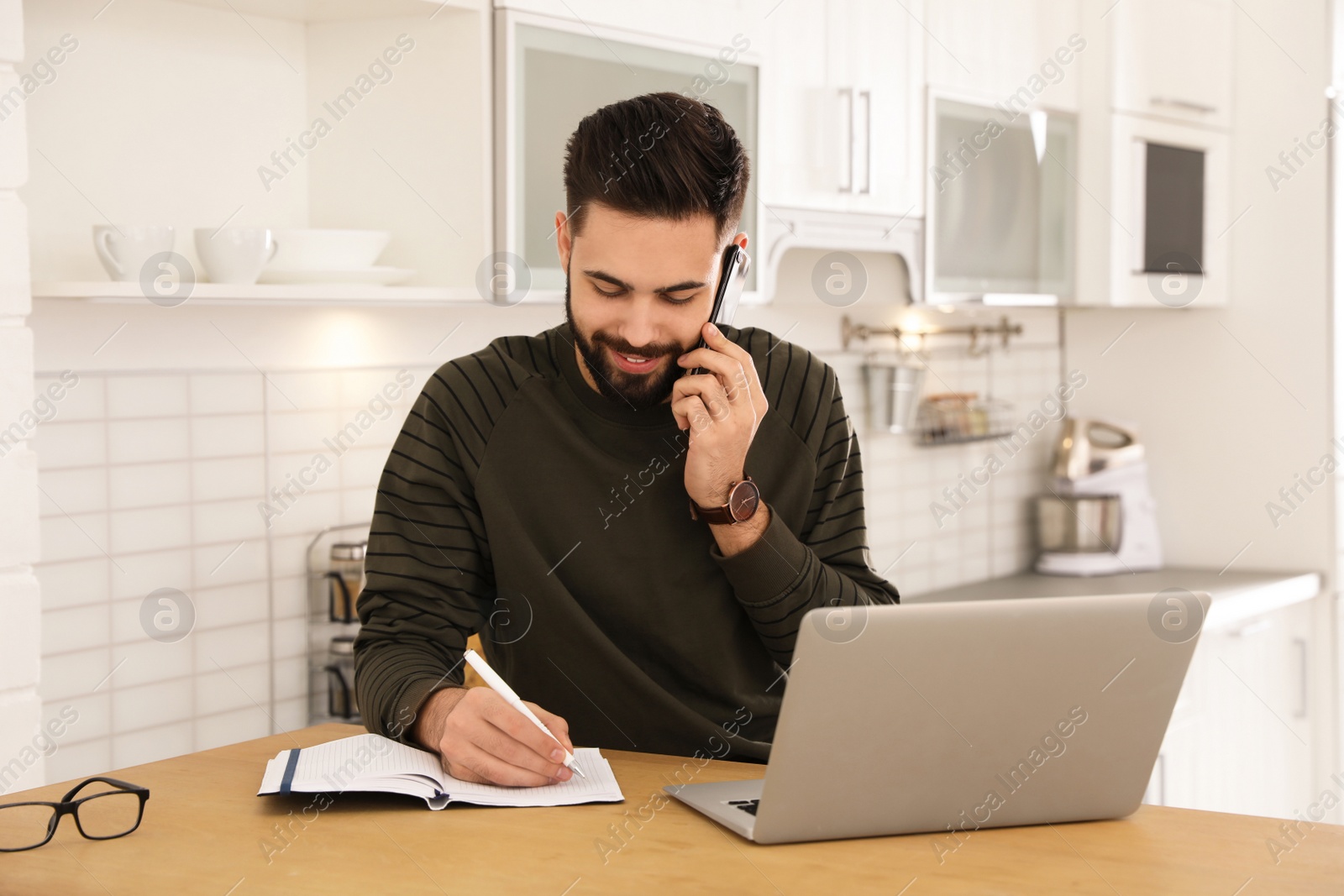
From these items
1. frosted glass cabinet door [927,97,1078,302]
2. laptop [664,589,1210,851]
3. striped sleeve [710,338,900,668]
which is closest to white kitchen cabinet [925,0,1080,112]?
frosted glass cabinet door [927,97,1078,302]

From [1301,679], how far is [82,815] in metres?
3.14

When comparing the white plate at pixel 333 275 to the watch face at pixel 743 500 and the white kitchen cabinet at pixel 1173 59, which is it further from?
the white kitchen cabinet at pixel 1173 59

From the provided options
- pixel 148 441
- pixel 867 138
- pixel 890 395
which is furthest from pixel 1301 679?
pixel 148 441

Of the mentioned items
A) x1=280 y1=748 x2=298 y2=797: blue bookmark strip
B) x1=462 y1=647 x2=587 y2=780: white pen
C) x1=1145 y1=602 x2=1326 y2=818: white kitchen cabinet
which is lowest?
x1=1145 y1=602 x2=1326 y2=818: white kitchen cabinet

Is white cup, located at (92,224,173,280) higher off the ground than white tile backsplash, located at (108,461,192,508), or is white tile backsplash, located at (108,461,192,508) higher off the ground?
white cup, located at (92,224,173,280)

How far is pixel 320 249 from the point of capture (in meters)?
1.84

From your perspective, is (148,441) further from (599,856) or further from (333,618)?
(599,856)

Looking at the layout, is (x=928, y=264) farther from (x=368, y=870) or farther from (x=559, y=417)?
(x=368, y=870)

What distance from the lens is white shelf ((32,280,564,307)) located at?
1.61m

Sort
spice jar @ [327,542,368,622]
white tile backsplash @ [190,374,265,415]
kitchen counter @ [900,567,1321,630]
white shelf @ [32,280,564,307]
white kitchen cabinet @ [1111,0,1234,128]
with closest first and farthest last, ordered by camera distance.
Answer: white shelf @ [32,280,564,307], white tile backsplash @ [190,374,265,415], spice jar @ [327,542,368,622], kitchen counter @ [900,567,1321,630], white kitchen cabinet @ [1111,0,1234,128]

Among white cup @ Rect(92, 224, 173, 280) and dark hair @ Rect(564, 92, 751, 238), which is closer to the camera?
dark hair @ Rect(564, 92, 751, 238)

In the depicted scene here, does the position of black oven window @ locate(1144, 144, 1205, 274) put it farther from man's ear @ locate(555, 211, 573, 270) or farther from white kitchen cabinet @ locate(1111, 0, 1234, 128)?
man's ear @ locate(555, 211, 573, 270)

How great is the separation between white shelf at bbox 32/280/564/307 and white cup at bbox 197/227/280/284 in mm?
26

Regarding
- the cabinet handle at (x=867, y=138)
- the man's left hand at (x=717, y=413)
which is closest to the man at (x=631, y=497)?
the man's left hand at (x=717, y=413)
